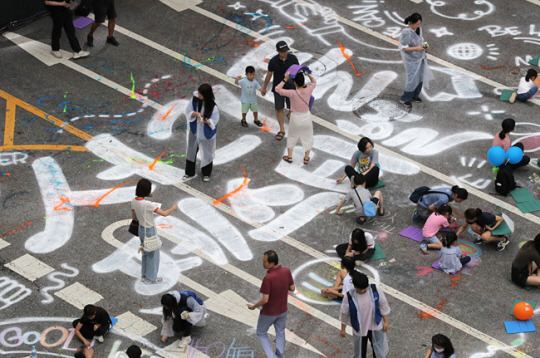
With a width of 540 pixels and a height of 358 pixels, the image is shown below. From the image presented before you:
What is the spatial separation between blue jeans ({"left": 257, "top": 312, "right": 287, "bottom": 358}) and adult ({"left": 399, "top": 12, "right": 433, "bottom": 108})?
6555 millimetres

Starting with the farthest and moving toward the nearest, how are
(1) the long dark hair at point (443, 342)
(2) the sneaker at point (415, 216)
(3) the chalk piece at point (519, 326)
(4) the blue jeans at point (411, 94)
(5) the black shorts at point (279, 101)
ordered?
(4) the blue jeans at point (411, 94), (5) the black shorts at point (279, 101), (2) the sneaker at point (415, 216), (3) the chalk piece at point (519, 326), (1) the long dark hair at point (443, 342)

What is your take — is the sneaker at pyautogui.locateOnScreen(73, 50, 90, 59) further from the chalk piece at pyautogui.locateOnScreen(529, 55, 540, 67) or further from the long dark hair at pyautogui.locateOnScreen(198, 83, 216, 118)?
the chalk piece at pyautogui.locateOnScreen(529, 55, 540, 67)

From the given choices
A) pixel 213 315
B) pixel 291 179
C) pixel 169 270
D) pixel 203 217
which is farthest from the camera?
pixel 291 179

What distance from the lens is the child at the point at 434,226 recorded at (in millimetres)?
12586

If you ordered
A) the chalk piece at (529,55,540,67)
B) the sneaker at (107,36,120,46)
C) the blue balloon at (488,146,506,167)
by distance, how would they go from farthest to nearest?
the sneaker at (107,36,120,46), the chalk piece at (529,55,540,67), the blue balloon at (488,146,506,167)

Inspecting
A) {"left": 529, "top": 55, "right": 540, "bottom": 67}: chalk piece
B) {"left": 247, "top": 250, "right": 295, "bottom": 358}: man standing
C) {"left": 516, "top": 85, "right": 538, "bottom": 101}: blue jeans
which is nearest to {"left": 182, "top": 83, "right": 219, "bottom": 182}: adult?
{"left": 247, "top": 250, "right": 295, "bottom": 358}: man standing

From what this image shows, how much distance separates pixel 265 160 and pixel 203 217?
5.94ft

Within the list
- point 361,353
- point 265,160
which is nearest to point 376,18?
point 265,160

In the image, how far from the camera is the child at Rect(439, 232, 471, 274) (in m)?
12.1

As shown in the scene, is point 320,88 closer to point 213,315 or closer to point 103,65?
point 103,65

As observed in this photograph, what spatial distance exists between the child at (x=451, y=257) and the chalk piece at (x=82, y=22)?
923 centimetres

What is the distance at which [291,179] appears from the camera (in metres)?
14.0

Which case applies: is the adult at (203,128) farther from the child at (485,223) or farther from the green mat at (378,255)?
the child at (485,223)

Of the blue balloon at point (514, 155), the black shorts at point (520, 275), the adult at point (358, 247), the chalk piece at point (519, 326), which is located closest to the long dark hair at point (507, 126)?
the blue balloon at point (514, 155)
